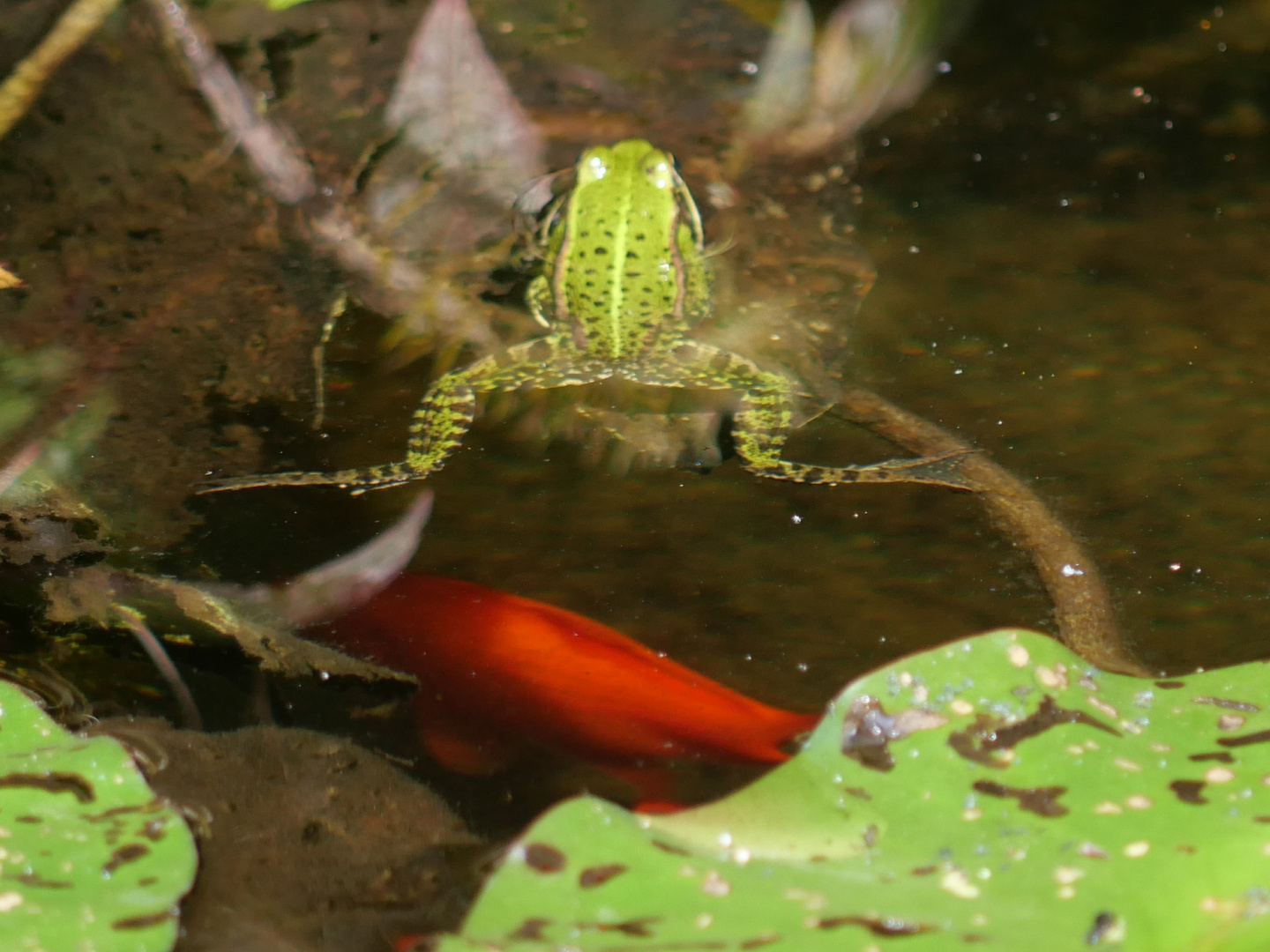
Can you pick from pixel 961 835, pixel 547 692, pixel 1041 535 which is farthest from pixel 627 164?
pixel 961 835

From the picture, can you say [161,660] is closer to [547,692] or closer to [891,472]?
[547,692]

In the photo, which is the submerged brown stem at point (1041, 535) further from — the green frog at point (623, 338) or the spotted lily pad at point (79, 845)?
the spotted lily pad at point (79, 845)

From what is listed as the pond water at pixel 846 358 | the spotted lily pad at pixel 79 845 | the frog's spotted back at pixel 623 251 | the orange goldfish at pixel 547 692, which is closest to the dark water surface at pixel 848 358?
the pond water at pixel 846 358

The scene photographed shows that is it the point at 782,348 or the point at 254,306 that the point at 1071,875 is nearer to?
the point at 782,348

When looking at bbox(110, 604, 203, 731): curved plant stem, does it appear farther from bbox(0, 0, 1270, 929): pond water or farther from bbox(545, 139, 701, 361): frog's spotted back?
bbox(545, 139, 701, 361): frog's spotted back

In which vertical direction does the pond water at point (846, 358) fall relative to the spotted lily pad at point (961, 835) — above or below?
above
